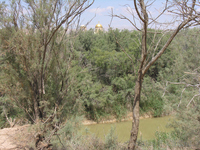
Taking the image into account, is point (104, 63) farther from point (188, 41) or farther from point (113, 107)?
point (188, 41)

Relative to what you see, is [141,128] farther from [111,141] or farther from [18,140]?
[18,140]

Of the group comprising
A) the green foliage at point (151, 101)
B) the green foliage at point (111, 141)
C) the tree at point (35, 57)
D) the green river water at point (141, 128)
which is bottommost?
the green river water at point (141, 128)

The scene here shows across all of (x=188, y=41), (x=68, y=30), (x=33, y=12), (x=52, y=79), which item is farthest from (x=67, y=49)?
(x=188, y=41)

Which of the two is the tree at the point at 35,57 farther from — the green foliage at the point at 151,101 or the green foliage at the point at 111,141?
the green foliage at the point at 151,101

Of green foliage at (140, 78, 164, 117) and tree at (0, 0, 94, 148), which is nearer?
tree at (0, 0, 94, 148)

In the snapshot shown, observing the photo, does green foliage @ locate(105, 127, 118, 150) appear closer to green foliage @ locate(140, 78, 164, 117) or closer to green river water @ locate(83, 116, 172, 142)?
green river water @ locate(83, 116, 172, 142)

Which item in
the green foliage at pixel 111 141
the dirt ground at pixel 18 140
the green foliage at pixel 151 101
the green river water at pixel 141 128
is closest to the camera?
the dirt ground at pixel 18 140

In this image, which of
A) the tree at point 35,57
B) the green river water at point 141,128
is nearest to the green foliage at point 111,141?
the tree at point 35,57

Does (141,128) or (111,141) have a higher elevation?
(111,141)

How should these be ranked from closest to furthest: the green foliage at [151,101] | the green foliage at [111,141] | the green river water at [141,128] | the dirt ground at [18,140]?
the dirt ground at [18,140], the green foliage at [111,141], the green river water at [141,128], the green foliage at [151,101]

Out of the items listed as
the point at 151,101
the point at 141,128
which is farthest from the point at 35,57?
the point at 151,101

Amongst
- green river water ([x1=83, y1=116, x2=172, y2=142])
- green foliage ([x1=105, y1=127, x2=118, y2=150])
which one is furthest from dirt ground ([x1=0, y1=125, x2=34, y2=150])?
green river water ([x1=83, y1=116, x2=172, y2=142])

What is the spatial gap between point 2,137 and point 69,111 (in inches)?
80.7

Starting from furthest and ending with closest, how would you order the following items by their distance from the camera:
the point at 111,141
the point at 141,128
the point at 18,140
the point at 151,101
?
the point at 151,101 < the point at 141,128 < the point at 111,141 < the point at 18,140
